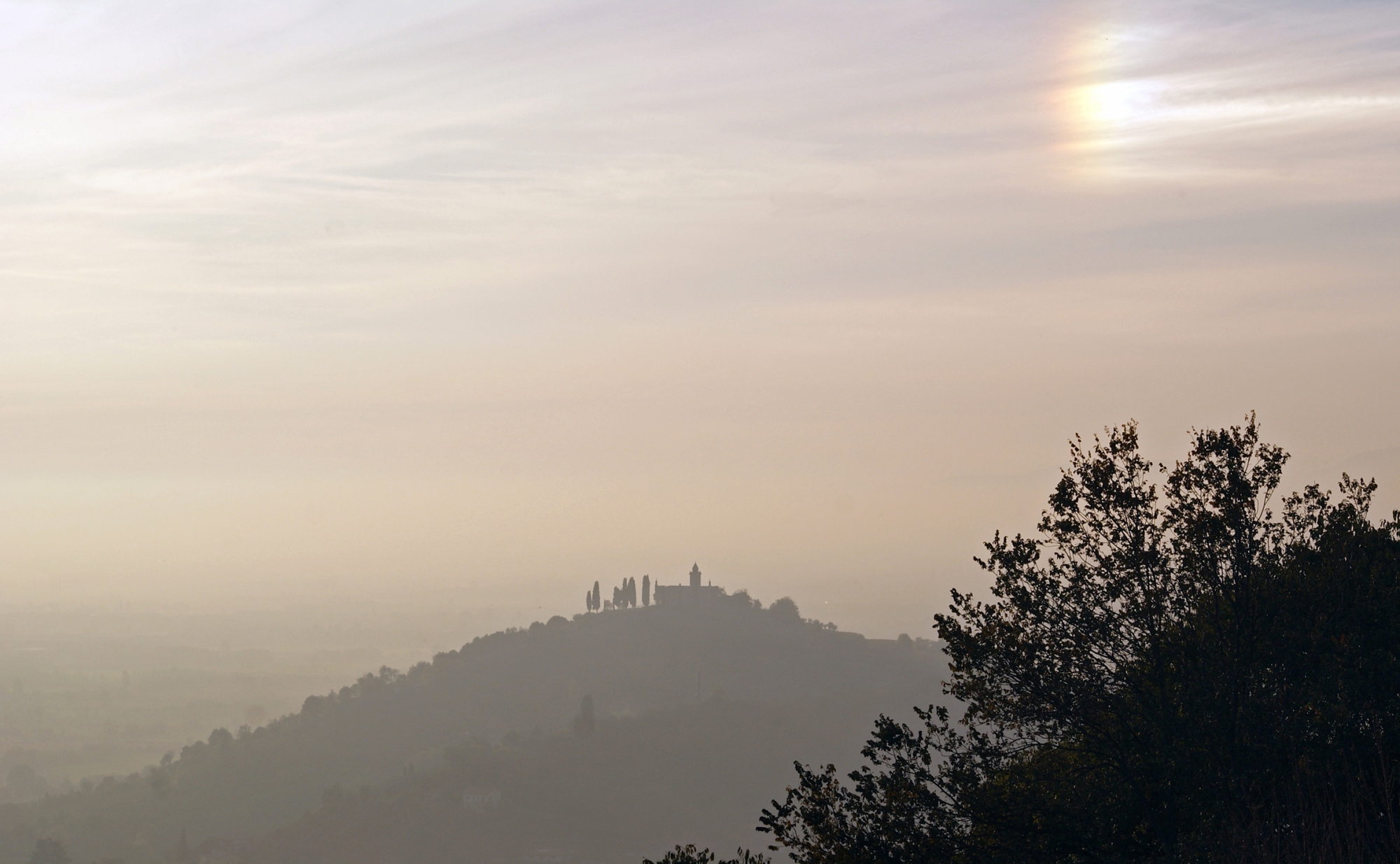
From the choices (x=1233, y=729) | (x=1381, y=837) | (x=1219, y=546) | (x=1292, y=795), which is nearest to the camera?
(x=1381, y=837)

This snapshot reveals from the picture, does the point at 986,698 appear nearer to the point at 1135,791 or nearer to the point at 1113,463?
the point at 1135,791

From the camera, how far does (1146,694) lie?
21.2 meters

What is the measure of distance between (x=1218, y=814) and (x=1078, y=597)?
4.32m

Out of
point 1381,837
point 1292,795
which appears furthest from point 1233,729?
point 1381,837

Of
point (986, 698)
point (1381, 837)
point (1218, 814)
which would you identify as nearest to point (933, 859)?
point (986, 698)

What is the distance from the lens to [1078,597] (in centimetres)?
2223

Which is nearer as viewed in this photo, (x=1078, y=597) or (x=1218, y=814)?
(x=1218, y=814)

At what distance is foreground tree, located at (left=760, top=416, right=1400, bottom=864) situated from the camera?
19984 mm

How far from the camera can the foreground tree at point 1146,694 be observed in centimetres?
1998

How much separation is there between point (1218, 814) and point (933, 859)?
4587mm

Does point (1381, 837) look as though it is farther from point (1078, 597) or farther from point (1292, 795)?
point (1078, 597)

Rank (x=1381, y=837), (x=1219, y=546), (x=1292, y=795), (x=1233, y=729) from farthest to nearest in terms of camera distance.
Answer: (x=1219, y=546) → (x=1233, y=729) → (x=1292, y=795) → (x=1381, y=837)

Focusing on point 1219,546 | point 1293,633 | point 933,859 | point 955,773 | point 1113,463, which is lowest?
point 933,859

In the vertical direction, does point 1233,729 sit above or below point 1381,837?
above
